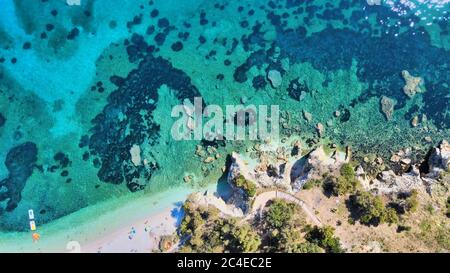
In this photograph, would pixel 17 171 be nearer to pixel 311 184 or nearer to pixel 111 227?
pixel 111 227

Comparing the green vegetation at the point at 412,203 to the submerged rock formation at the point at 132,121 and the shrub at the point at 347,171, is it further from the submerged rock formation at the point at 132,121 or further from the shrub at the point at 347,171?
the submerged rock formation at the point at 132,121

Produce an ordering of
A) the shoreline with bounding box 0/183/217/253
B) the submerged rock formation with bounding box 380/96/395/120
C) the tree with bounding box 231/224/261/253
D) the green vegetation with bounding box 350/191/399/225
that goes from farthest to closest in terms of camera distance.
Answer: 1. the submerged rock formation with bounding box 380/96/395/120
2. the shoreline with bounding box 0/183/217/253
3. the green vegetation with bounding box 350/191/399/225
4. the tree with bounding box 231/224/261/253

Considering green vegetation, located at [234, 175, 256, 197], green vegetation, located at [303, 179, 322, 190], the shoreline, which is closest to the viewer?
green vegetation, located at [234, 175, 256, 197]

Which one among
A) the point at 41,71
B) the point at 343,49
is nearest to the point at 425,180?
the point at 343,49

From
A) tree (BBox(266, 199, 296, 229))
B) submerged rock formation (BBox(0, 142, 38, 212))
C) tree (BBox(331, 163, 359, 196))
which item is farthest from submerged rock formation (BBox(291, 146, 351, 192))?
submerged rock formation (BBox(0, 142, 38, 212))

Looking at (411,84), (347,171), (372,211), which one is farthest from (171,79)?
(411,84)

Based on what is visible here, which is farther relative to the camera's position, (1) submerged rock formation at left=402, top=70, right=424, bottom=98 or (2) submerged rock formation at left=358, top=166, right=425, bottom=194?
(1) submerged rock formation at left=402, top=70, right=424, bottom=98

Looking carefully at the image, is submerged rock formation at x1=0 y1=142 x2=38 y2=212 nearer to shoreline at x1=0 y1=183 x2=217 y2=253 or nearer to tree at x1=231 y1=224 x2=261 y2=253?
shoreline at x1=0 y1=183 x2=217 y2=253
